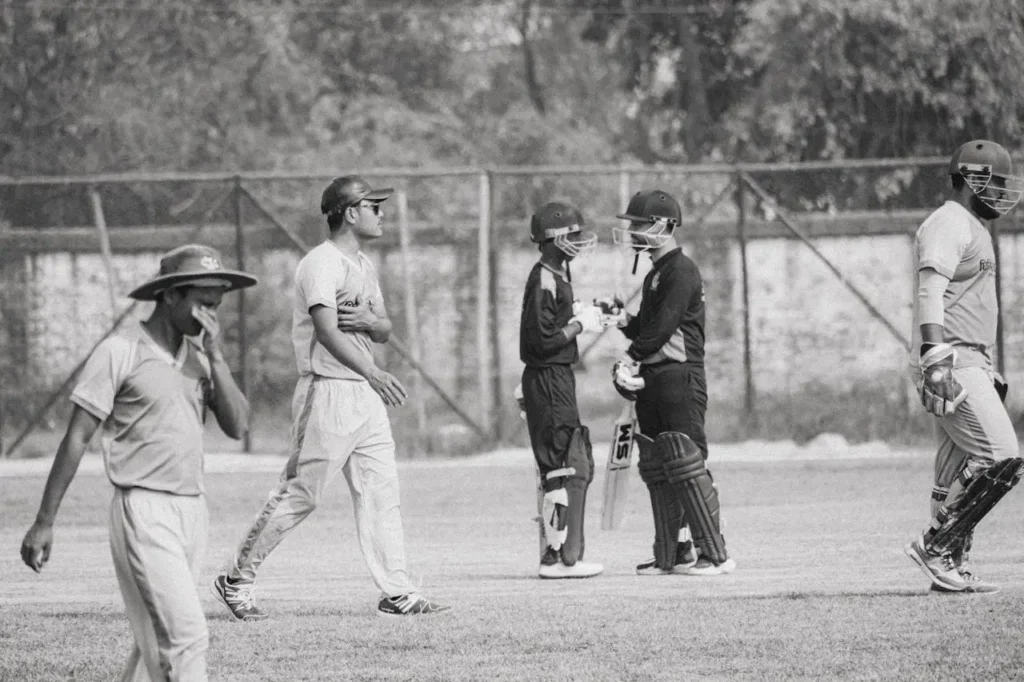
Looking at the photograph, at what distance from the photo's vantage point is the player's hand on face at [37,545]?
5195mm

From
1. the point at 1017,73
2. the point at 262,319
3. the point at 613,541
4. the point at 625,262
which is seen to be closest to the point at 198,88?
the point at 262,319

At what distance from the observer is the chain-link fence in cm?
1712

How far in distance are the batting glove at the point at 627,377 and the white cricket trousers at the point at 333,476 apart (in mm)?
1584

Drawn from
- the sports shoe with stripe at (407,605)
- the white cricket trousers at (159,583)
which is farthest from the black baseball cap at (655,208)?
the white cricket trousers at (159,583)

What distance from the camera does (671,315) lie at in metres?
8.98

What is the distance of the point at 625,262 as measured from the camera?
699 inches

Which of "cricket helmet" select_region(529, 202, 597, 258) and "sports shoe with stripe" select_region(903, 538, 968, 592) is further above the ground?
"cricket helmet" select_region(529, 202, 597, 258)

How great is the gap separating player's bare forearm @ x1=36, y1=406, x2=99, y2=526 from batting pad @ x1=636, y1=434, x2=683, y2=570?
4.38 metres

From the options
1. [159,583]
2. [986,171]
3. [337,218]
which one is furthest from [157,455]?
[986,171]

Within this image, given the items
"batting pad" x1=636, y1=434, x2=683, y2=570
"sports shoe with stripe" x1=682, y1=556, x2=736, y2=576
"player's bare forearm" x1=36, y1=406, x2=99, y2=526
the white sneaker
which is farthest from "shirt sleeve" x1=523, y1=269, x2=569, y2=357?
"player's bare forearm" x1=36, y1=406, x2=99, y2=526

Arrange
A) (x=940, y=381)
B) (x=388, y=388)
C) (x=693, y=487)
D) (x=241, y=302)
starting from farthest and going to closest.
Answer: (x=241, y=302) → (x=693, y=487) → (x=940, y=381) → (x=388, y=388)

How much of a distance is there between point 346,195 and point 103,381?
3.00 meters

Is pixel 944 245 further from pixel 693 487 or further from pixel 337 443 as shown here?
pixel 337 443

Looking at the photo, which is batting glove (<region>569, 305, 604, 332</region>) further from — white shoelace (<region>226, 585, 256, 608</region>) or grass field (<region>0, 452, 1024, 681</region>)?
white shoelace (<region>226, 585, 256, 608</region>)
